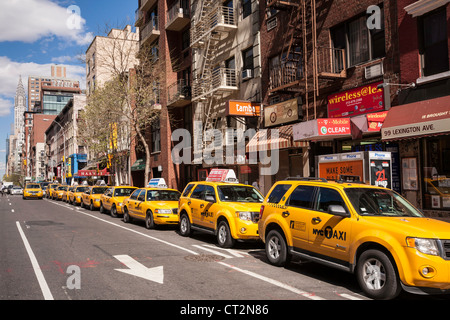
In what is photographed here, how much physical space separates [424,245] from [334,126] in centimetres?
833

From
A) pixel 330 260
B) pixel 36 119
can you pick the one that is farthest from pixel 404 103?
pixel 36 119

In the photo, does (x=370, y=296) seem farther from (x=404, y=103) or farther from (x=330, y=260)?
(x=404, y=103)

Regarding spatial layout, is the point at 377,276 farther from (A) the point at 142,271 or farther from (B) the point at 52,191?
(B) the point at 52,191

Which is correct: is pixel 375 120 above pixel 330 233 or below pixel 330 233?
above

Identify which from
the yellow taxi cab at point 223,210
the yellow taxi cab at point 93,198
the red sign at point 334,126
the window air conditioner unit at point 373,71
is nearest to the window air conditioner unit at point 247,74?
the window air conditioner unit at point 373,71

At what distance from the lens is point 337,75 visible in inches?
585

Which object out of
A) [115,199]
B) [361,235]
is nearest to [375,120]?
[361,235]

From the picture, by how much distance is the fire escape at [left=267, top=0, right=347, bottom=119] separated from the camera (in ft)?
51.9

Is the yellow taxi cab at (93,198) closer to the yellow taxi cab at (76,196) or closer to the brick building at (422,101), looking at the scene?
the yellow taxi cab at (76,196)

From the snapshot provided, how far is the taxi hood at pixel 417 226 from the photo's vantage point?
5836 mm

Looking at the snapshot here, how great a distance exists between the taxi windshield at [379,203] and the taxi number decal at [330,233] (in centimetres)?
49

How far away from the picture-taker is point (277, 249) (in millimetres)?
8570

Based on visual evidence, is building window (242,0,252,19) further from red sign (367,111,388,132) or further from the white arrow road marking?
the white arrow road marking

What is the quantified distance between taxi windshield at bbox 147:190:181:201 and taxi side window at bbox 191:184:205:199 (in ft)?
10.4
